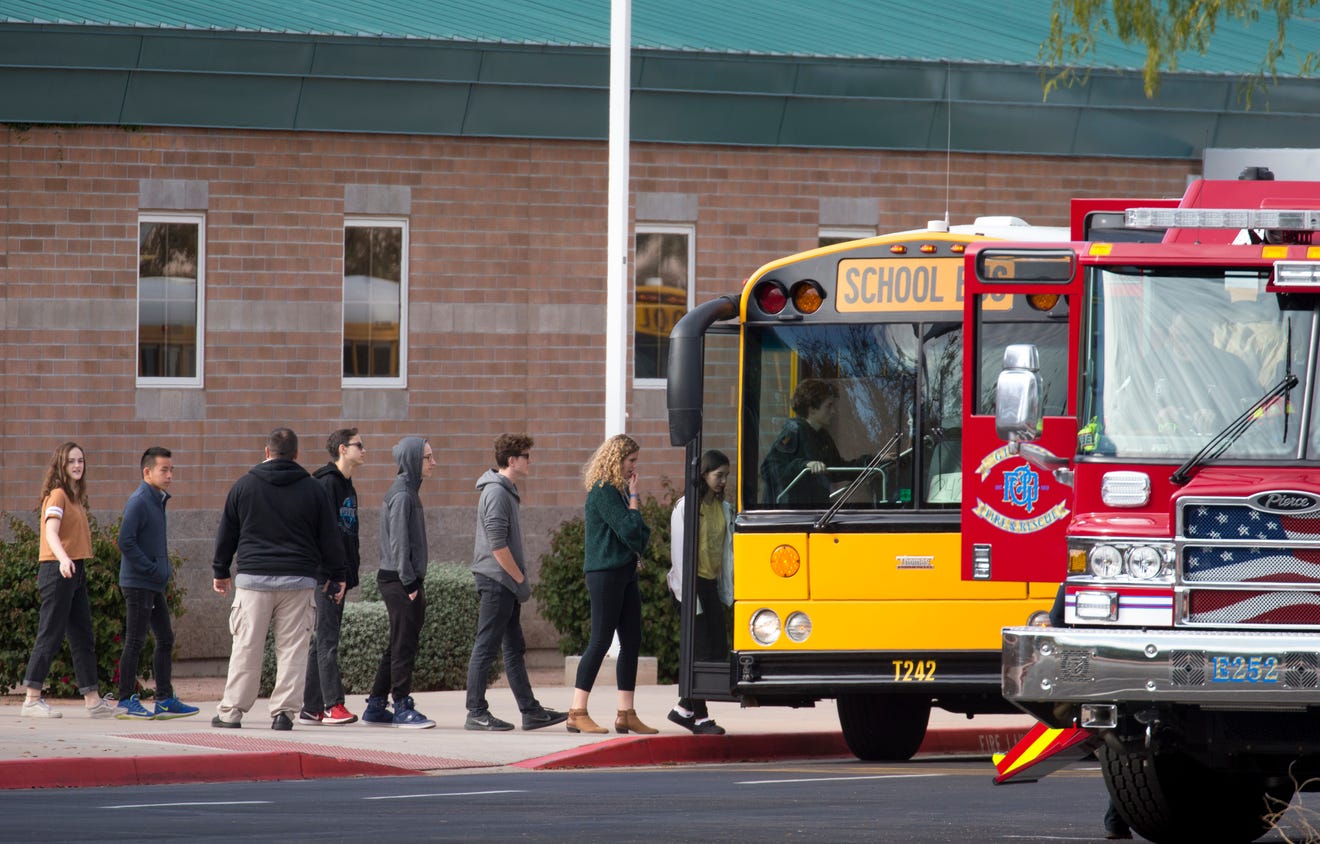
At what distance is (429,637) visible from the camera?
18297mm

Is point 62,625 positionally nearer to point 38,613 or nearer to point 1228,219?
point 38,613

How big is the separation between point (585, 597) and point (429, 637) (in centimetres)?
137

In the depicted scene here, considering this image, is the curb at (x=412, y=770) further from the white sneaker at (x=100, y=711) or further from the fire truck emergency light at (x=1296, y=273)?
the fire truck emergency light at (x=1296, y=273)

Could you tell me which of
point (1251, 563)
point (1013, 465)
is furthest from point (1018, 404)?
point (1013, 465)

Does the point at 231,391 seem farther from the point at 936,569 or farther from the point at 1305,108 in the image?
the point at 1305,108

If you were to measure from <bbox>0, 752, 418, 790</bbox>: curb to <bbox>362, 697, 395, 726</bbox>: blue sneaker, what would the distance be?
2171 millimetres

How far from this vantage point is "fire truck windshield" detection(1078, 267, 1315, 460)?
8.20 metres

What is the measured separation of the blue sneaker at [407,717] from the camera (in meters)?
14.7

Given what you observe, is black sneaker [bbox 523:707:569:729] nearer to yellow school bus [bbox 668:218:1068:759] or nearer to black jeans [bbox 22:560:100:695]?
yellow school bus [bbox 668:218:1068:759]

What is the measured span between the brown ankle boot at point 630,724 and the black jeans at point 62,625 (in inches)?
140

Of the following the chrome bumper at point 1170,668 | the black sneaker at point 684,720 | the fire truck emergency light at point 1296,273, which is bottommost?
the black sneaker at point 684,720

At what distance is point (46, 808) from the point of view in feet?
33.9

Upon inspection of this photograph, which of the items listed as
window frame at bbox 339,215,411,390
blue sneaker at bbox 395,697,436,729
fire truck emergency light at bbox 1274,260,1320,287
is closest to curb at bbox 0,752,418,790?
blue sneaker at bbox 395,697,436,729

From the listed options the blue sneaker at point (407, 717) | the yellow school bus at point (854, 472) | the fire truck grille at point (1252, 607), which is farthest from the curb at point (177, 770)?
the fire truck grille at point (1252, 607)
